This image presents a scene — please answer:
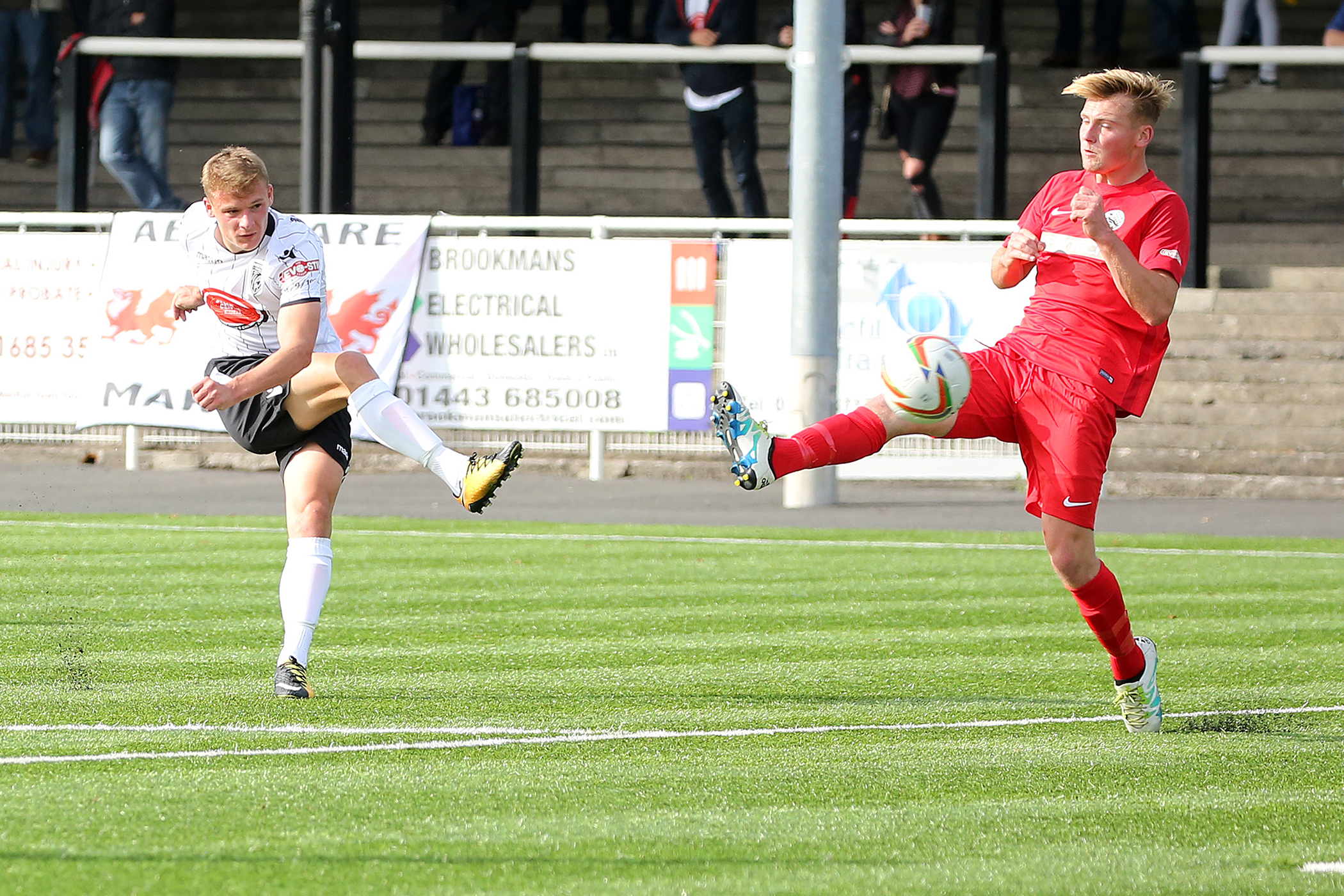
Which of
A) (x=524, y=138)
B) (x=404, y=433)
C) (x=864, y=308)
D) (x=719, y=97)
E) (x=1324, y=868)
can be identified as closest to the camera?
(x=1324, y=868)

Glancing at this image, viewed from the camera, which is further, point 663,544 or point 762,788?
point 663,544

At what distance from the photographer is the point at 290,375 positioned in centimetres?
648

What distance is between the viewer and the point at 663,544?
467 inches

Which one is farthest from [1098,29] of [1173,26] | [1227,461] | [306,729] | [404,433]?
[306,729]

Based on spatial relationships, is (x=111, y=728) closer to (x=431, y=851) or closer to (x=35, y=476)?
(x=431, y=851)

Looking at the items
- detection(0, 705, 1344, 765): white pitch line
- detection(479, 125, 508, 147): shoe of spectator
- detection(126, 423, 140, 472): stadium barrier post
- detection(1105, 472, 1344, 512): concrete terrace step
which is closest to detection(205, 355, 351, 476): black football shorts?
detection(0, 705, 1344, 765): white pitch line

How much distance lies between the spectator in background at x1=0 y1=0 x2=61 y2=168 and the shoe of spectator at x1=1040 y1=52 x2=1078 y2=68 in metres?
10.5

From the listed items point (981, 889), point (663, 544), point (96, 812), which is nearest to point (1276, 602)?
point (663, 544)

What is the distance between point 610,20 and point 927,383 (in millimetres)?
16478

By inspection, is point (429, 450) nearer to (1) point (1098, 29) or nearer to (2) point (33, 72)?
(2) point (33, 72)

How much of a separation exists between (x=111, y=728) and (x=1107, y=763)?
2.89 meters

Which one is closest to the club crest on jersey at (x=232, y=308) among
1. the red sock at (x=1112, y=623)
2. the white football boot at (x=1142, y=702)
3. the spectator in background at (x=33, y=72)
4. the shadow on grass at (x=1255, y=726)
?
the red sock at (x=1112, y=623)

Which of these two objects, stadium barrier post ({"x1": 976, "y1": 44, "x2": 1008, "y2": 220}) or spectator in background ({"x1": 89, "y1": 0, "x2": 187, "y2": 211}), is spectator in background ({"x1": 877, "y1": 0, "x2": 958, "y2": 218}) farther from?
spectator in background ({"x1": 89, "y1": 0, "x2": 187, "y2": 211})

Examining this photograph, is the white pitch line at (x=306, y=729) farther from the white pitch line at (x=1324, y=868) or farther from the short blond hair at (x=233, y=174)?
the white pitch line at (x=1324, y=868)
